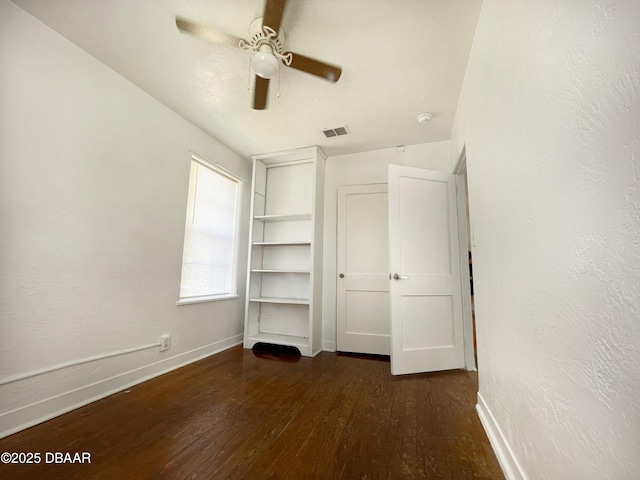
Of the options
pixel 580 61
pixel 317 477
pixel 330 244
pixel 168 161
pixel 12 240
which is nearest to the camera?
pixel 580 61

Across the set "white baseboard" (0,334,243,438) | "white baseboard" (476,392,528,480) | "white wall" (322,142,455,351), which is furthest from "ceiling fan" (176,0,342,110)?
"white baseboard" (0,334,243,438)

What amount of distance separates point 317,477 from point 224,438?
1.94 feet

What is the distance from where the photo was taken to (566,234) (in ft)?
2.48

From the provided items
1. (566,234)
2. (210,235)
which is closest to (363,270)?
(210,235)

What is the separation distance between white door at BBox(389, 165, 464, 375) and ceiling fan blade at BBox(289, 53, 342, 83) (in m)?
1.19

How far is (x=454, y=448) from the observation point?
1.41 meters

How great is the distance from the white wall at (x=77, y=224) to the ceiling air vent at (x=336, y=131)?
154 cm

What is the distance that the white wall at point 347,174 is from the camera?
3.18 meters

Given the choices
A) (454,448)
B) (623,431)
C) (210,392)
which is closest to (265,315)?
(210,392)

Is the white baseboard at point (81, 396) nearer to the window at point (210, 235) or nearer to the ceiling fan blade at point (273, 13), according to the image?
the window at point (210, 235)

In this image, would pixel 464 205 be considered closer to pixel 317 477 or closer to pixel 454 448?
pixel 454 448

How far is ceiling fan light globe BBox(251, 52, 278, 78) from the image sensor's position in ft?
5.20

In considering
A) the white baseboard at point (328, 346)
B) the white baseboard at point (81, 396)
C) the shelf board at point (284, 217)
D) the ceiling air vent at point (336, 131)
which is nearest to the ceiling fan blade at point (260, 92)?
the ceiling air vent at point (336, 131)

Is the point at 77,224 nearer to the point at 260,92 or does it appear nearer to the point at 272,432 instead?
the point at 260,92
